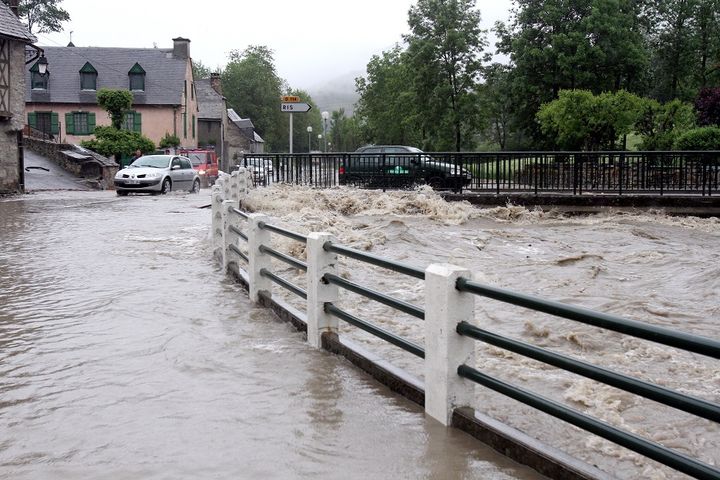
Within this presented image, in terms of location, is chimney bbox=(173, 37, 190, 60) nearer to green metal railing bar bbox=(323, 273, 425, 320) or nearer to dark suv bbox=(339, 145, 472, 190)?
dark suv bbox=(339, 145, 472, 190)

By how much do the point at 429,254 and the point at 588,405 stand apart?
10.0m

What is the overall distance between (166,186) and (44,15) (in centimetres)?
5710

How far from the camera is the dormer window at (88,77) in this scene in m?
62.8

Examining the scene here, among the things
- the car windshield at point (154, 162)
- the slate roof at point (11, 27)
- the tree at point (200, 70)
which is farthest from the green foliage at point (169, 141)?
the tree at point (200, 70)

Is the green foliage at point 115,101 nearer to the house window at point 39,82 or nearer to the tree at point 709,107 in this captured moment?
the house window at point 39,82

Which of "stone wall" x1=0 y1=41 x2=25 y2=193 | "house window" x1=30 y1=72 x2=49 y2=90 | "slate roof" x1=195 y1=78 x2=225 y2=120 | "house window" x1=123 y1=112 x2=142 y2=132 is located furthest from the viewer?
"slate roof" x1=195 y1=78 x2=225 y2=120

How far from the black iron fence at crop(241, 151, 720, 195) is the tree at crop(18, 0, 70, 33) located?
63.1 meters

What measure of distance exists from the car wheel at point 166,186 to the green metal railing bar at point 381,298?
87.0 ft

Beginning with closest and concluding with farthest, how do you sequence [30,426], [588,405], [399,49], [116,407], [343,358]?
[30,426], [116,407], [588,405], [343,358], [399,49]

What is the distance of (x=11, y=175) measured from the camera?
3294cm

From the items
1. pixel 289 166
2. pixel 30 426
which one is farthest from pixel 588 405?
pixel 289 166

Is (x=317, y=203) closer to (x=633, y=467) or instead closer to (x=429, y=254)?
(x=429, y=254)

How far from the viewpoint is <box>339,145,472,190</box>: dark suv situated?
25.0 metres

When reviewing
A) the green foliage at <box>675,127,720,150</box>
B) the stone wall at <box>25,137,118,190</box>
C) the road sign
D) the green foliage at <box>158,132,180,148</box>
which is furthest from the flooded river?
the green foliage at <box>158,132,180,148</box>
